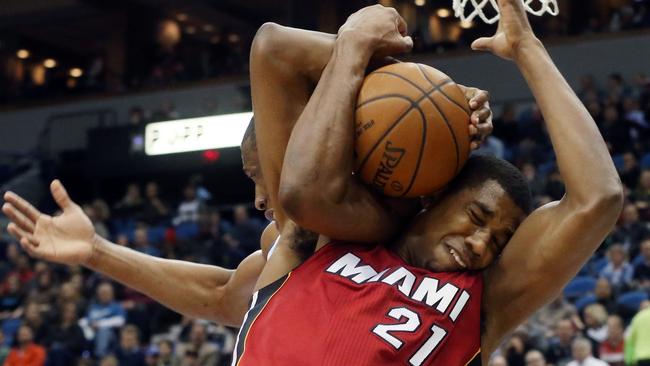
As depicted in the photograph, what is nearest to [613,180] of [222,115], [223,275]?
[223,275]

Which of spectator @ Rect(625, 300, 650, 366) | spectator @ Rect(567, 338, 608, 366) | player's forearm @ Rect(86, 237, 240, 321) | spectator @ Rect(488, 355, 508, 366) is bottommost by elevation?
spectator @ Rect(488, 355, 508, 366)

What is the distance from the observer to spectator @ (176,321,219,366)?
11.7 m

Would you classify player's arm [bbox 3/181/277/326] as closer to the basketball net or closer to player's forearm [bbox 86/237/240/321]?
player's forearm [bbox 86/237/240/321]

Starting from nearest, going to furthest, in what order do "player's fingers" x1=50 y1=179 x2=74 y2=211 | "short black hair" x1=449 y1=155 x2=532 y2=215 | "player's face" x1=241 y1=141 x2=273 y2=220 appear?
1. "short black hair" x1=449 y1=155 x2=532 y2=215
2. "player's face" x1=241 y1=141 x2=273 y2=220
3. "player's fingers" x1=50 y1=179 x2=74 y2=211

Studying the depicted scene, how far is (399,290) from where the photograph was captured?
302 centimetres

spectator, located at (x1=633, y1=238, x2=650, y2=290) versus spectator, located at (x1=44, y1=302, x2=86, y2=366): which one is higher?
spectator, located at (x1=633, y1=238, x2=650, y2=290)

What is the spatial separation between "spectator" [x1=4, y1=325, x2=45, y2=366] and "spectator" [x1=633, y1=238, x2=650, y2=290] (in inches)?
256

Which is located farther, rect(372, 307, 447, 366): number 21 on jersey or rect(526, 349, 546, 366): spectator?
rect(526, 349, 546, 366): spectator

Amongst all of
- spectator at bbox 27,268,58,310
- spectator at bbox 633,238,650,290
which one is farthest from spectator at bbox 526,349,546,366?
spectator at bbox 27,268,58,310

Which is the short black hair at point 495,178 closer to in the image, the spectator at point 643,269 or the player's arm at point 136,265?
the player's arm at point 136,265

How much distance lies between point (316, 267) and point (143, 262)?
1139mm

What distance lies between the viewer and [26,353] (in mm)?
12789

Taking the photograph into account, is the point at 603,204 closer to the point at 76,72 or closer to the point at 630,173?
the point at 630,173

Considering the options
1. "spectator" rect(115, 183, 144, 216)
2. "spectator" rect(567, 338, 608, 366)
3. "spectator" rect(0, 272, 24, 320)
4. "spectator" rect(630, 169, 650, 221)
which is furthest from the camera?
"spectator" rect(115, 183, 144, 216)
